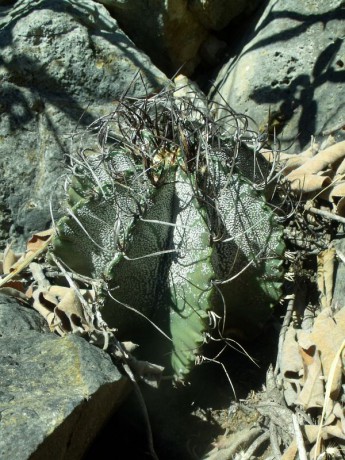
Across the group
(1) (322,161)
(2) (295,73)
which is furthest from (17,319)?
(2) (295,73)

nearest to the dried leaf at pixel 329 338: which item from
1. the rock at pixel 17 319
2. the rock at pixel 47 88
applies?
the rock at pixel 17 319

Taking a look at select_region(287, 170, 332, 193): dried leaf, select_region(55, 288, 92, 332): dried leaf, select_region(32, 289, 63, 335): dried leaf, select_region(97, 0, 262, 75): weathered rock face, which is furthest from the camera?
select_region(97, 0, 262, 75): weathered rock face

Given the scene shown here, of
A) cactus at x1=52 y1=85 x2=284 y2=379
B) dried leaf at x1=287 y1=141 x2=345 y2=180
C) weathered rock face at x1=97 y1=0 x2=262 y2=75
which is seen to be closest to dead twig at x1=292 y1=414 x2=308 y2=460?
cactus at x1=52 y1=85 x2=284 y2=379

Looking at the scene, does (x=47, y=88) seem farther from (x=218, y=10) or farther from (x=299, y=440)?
(x=299, y=440)

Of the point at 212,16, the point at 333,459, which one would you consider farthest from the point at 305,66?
the point at 333,459

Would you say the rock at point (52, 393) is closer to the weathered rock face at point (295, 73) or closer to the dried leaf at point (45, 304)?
the dried leaf at point (45, 304)

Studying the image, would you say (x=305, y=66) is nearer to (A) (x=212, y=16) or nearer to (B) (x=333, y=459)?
(A) (x=212, y=16)

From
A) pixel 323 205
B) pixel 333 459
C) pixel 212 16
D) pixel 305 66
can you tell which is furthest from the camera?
pixel 212 16

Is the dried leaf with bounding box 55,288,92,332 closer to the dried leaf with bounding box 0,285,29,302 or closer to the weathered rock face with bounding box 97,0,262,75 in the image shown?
the dried leaf with bounding box 0,285,29,302
